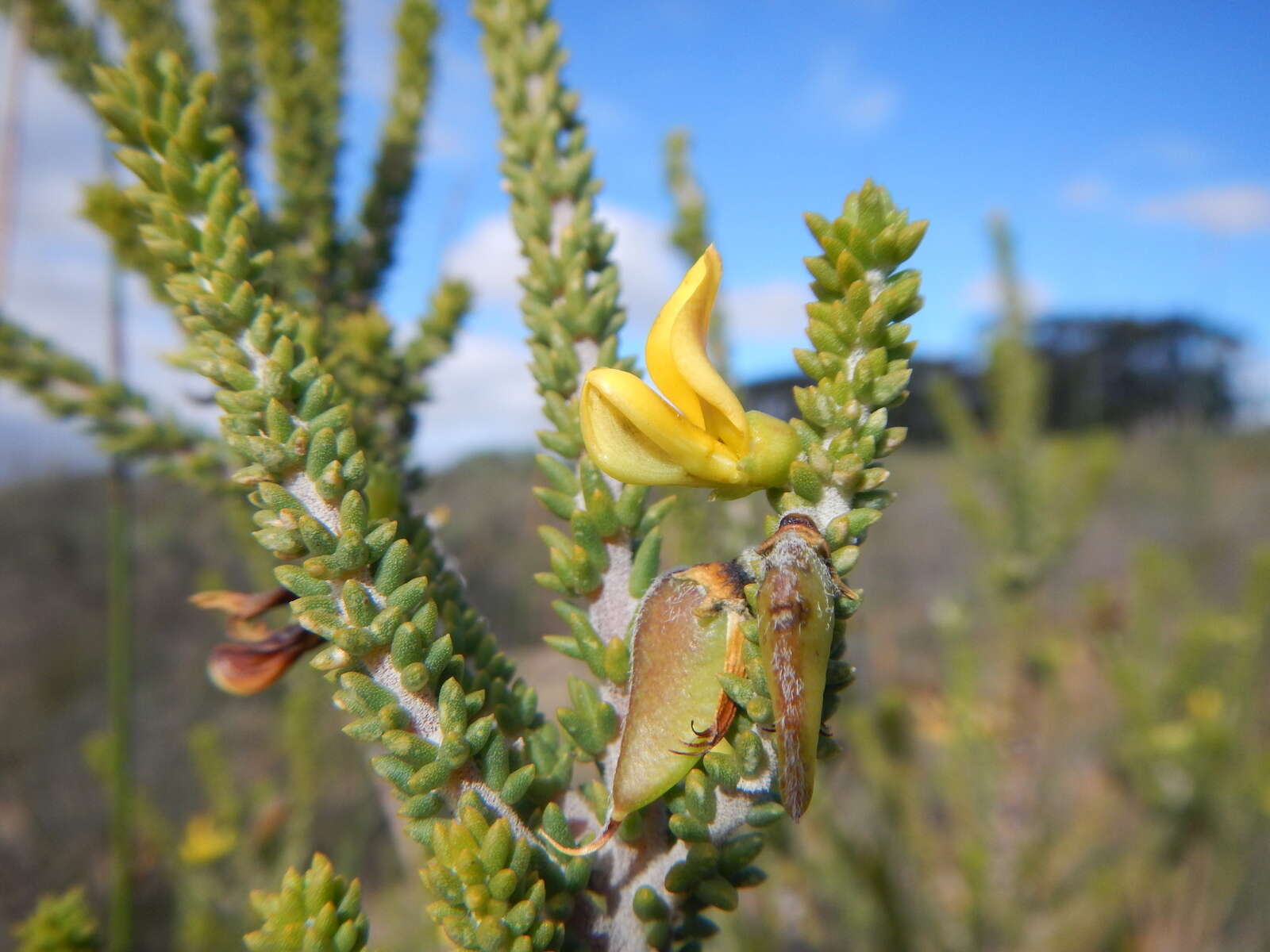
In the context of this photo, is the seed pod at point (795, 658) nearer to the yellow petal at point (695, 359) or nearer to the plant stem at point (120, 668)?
the yellow petal at point (695, 359)

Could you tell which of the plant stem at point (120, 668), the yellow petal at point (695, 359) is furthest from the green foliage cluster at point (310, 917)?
the plant stem at point (120, 668)

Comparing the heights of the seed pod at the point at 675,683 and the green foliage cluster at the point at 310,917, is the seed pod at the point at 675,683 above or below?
above

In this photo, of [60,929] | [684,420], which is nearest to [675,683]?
[684,420]

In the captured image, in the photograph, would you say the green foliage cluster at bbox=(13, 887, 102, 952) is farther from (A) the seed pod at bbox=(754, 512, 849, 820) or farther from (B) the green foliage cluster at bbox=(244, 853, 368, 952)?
(A) the seed pod at bbox=(754, 512, 849, 820)

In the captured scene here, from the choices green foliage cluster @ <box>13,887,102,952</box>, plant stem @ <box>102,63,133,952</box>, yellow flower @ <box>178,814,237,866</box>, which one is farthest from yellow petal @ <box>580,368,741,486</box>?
yellow flower @ <box>178,814,237,866</box>

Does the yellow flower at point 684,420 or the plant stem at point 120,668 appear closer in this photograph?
the yellow flower at point 684,420

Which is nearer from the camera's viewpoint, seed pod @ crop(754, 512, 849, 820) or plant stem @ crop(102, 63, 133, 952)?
seed pod @ crop(754, 512, 849, 820)

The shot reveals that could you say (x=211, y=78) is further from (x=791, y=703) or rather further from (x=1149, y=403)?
(x=1149, y=403)
